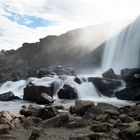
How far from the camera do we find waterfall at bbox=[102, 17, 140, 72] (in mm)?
61531

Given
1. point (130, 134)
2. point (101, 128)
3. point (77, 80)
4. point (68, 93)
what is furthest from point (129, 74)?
point (130, 134)

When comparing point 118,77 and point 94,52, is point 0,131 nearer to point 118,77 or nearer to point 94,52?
point 118,77

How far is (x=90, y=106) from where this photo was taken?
1068 inches

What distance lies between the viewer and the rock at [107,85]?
4567cm

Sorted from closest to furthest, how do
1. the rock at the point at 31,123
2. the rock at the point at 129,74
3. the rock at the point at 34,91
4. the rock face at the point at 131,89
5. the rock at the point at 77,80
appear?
the rock at the point at 31,123 < the rock face at the point at 131,89 < the rock at the point at 129,74 < the rock at the point at 34,91 < the rock at the point at 77,80

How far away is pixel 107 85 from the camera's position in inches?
1801

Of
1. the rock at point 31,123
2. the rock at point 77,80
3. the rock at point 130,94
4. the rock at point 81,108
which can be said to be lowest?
the rock at point 31,123

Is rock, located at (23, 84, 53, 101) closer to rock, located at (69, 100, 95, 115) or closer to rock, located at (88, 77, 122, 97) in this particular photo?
rock, located at (88, 77, 122, 97)

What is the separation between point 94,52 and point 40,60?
2198 centimetres

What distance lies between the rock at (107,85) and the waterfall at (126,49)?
14.5 meters

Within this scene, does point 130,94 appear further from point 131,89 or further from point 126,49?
point 126,49

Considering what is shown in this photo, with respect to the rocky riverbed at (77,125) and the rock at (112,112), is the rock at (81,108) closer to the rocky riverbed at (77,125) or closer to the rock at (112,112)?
the rocky riverbed at (77,125)

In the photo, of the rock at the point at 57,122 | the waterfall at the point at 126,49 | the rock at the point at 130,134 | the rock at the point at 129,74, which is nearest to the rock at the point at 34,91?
the rock at the point at 129,74

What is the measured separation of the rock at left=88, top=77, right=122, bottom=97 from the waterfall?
47.5 feet
